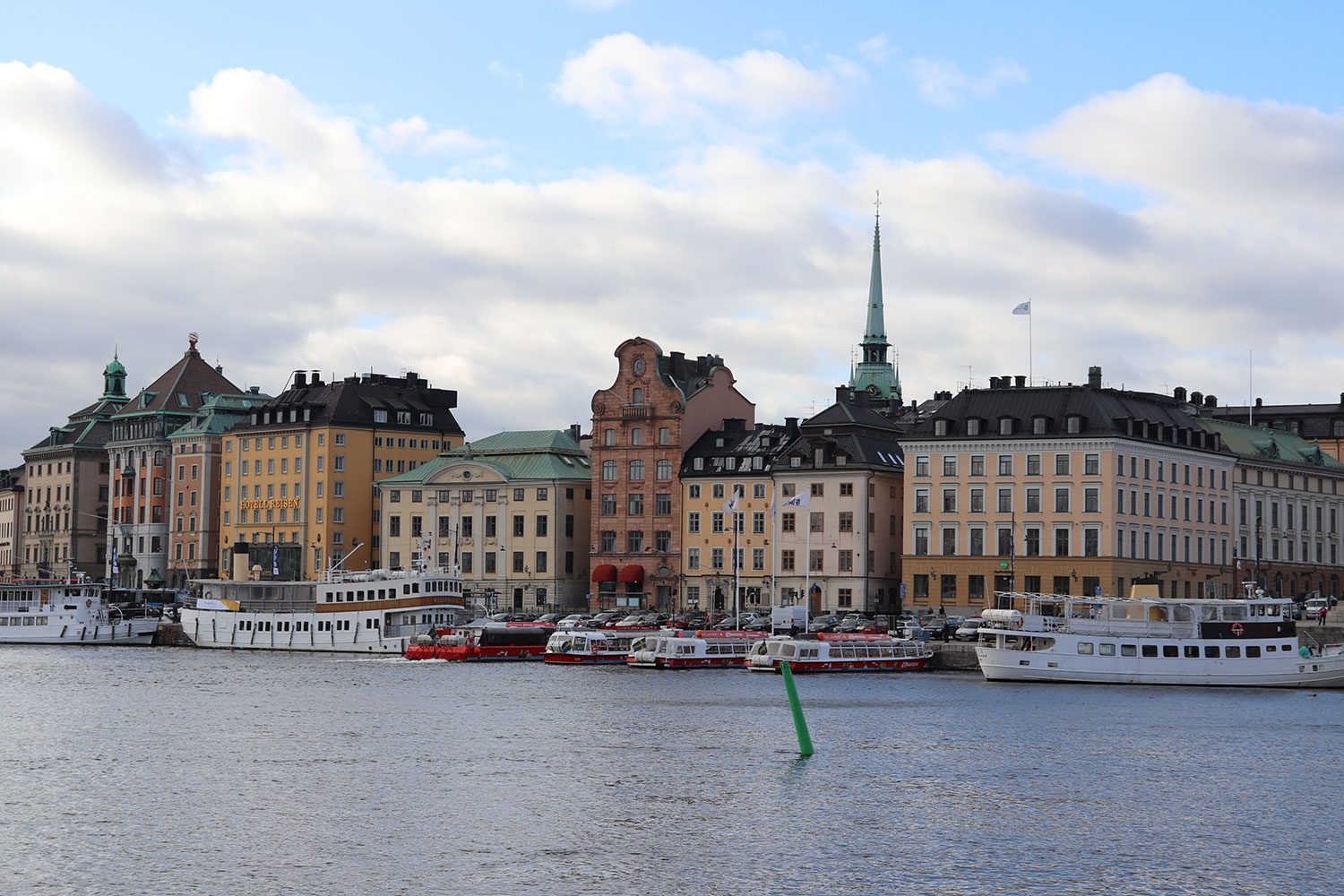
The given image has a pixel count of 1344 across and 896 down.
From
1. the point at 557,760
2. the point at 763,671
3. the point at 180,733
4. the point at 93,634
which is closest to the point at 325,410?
the point at 93,634

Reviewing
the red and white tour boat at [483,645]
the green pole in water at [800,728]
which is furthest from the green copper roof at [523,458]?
the green pole in water at [800,728]

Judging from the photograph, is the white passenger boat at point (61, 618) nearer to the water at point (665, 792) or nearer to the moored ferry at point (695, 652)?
the moored ferry at point (695, 652)

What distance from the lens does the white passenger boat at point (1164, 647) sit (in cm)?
10625

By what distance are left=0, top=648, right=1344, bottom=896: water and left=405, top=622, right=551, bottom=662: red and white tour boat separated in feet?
98.4

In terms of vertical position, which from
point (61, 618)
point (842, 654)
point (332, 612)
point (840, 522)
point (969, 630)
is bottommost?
point (842, 654)

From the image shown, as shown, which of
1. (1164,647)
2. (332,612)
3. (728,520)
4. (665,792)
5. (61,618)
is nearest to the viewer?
(665,792)

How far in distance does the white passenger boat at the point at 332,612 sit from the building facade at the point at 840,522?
2703 centimetres

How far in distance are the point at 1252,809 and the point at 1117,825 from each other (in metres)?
5.75

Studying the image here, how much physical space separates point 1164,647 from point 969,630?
80.0 ft

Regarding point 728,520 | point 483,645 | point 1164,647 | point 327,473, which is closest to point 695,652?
point 483,645

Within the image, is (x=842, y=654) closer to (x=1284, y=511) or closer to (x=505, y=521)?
(x=1284, y=511)

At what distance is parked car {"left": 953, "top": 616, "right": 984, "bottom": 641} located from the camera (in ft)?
422

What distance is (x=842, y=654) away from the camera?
120 metres

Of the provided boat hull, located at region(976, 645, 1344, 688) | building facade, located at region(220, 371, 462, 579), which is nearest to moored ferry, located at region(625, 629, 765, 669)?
boat hull, located at region(976, 645, 1344, 688)
